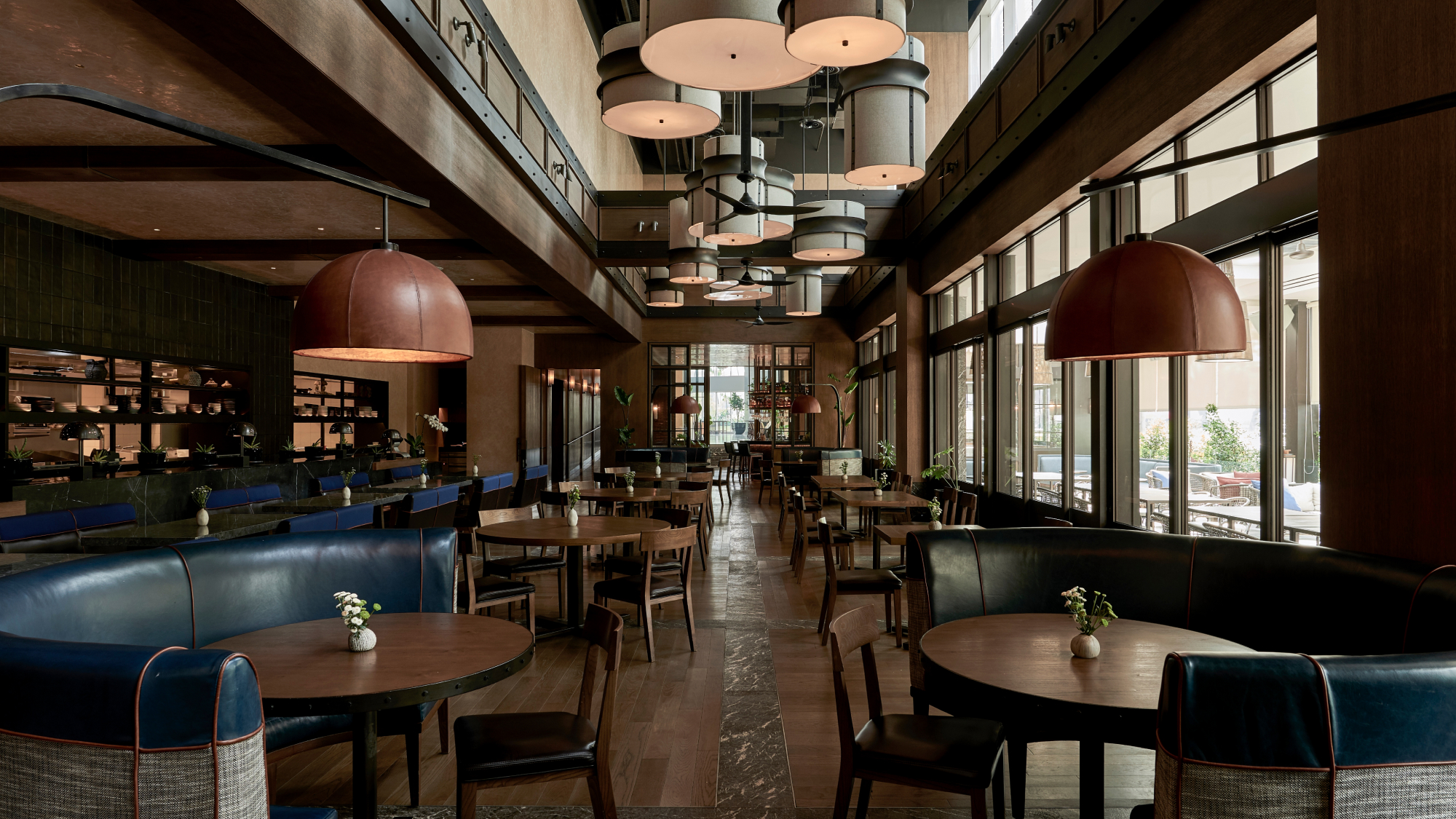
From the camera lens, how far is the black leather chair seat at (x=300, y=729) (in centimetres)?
275

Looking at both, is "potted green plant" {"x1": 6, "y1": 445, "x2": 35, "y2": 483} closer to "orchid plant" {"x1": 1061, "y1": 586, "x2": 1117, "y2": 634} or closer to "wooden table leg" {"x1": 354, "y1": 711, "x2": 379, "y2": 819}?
"wooden table leg" {"x1": 354, "y1": 711, "x2": 379, "y2": 819}

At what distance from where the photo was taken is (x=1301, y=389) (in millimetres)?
3607

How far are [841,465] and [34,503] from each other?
9.56 m

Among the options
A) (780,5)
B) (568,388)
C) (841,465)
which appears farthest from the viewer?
(568,388)

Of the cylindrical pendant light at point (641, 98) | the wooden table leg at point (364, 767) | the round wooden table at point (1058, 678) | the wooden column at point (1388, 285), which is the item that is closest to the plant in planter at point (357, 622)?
the wooden table leg at point (364, 767)

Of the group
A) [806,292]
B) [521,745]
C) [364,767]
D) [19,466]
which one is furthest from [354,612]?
[806,292]

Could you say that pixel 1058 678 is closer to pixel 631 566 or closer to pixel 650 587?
pixel 650 587

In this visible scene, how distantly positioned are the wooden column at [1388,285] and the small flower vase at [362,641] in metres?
3.44

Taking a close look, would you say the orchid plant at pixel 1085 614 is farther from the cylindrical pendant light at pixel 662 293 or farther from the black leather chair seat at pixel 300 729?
the cylindrical pendant light at pixel 662 293

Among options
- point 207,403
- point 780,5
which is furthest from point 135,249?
point 780,5

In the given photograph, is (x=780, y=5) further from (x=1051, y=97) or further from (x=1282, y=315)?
(x=1051, y=97)

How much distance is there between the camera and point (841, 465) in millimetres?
12344

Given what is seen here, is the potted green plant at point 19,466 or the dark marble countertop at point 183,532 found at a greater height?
the potted green plant at point 19,466

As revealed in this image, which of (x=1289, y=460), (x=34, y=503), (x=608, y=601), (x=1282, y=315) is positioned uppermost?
(x=1282, y=315)
